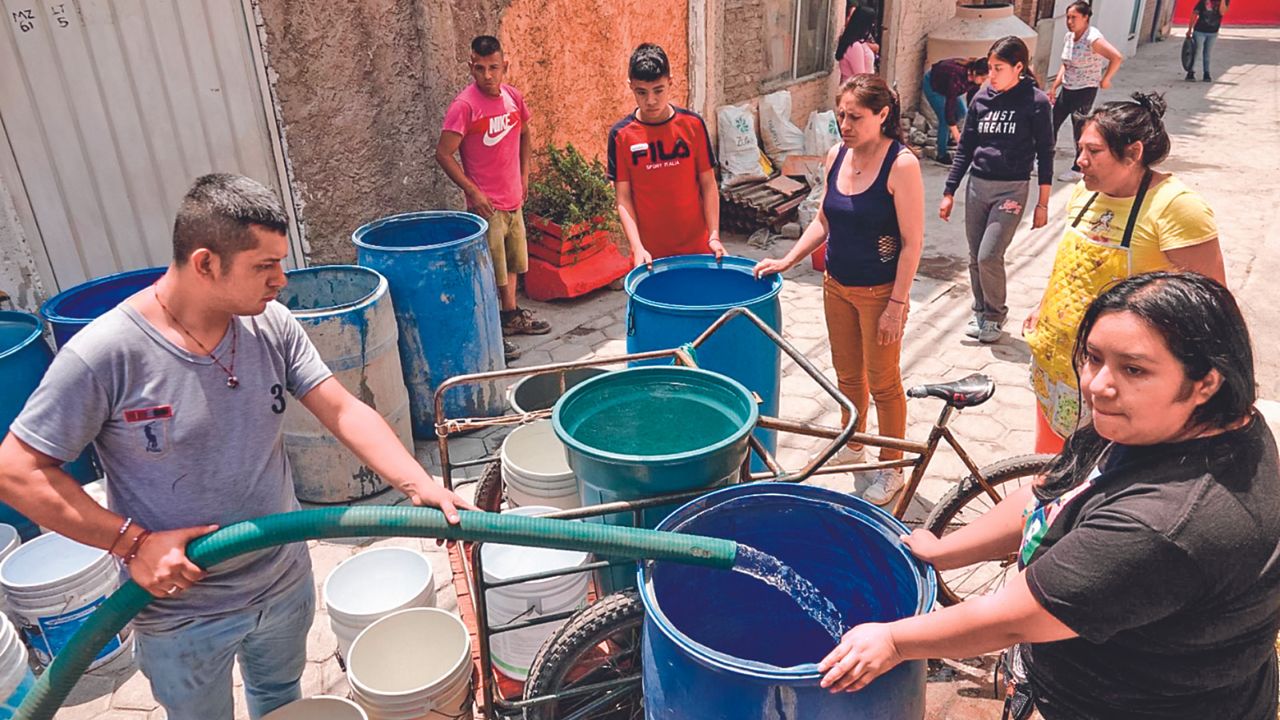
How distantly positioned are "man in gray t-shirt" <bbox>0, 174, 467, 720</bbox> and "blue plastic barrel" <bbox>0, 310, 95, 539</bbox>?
6.64 ft

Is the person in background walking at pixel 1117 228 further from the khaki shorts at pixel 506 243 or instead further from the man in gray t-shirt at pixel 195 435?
the khaki shorts at pixel 506 243

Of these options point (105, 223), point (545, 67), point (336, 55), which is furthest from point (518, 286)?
point (105, 223)

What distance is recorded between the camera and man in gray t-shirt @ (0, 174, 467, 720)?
198cm

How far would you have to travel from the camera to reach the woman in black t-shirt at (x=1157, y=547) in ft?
5.01

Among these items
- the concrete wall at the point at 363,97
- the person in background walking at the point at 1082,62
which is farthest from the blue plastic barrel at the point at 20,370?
the person in background walking at the point at 1082,62

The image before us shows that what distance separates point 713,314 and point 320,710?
1.99 metres

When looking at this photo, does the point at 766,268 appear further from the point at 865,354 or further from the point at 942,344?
the point at 942,344

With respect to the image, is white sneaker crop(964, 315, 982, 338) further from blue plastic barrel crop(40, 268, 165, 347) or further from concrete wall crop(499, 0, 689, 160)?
blue plastic barrel crop(40, 268, 165, 347)

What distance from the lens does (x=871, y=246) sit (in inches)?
151

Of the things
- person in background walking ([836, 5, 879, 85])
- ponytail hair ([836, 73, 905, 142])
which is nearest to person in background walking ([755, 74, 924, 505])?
ponytail hair ([836, 73, 905, 142])

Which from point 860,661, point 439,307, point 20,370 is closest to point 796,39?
point 439,307

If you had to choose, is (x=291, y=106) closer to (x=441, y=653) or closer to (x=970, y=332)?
(x=441, y=653)

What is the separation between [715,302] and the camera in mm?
4059

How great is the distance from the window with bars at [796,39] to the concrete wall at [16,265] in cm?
746
